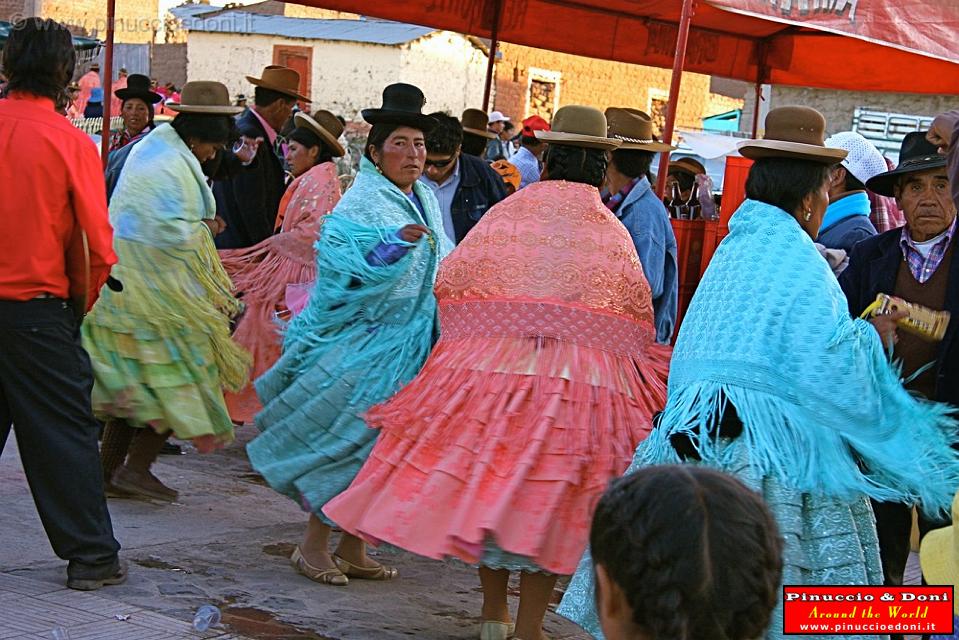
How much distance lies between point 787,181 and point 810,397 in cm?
67

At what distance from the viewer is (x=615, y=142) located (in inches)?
195

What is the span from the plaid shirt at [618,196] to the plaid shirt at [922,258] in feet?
6.72

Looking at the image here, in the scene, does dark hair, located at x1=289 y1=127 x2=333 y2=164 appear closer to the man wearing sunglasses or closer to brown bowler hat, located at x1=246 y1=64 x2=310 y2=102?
the man wearing sunglasses

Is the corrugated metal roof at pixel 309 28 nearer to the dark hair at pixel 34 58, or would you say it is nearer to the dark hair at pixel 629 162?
the dark hair at pixel 629 162

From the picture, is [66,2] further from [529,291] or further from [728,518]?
[728,518]

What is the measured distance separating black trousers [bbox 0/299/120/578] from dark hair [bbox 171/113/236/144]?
174cm

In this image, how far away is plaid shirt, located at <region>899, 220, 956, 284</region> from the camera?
4.54m

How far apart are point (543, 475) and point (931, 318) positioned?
1.35 m

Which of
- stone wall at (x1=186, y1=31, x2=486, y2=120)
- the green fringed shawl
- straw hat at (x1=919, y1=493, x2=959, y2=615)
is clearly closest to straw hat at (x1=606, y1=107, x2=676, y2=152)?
the green fringed shawl

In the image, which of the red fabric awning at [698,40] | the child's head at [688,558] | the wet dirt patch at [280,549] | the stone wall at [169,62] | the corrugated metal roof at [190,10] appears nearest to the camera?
the child's head at [688,558]

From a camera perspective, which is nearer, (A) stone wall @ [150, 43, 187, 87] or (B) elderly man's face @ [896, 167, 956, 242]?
(B) elderly man's face @ [896, 167, 956, 242]

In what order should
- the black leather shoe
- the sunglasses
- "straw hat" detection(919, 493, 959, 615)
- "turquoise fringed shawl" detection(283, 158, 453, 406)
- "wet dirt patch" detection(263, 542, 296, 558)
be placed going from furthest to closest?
1. the sunglasses
2. "wet dirt patch" detection(263, 542, 296, 558)
3. "turquoise fringed shawl" detection(283, 158, 453, 406)
4. the black leather shoe
5. "straw hat" detection(919, 493, 959, 615)

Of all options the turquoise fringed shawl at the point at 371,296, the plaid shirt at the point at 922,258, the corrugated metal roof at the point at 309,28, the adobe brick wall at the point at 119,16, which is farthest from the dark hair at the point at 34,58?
the corrugated metal roof at the point at 309,28

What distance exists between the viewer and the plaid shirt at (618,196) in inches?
257
